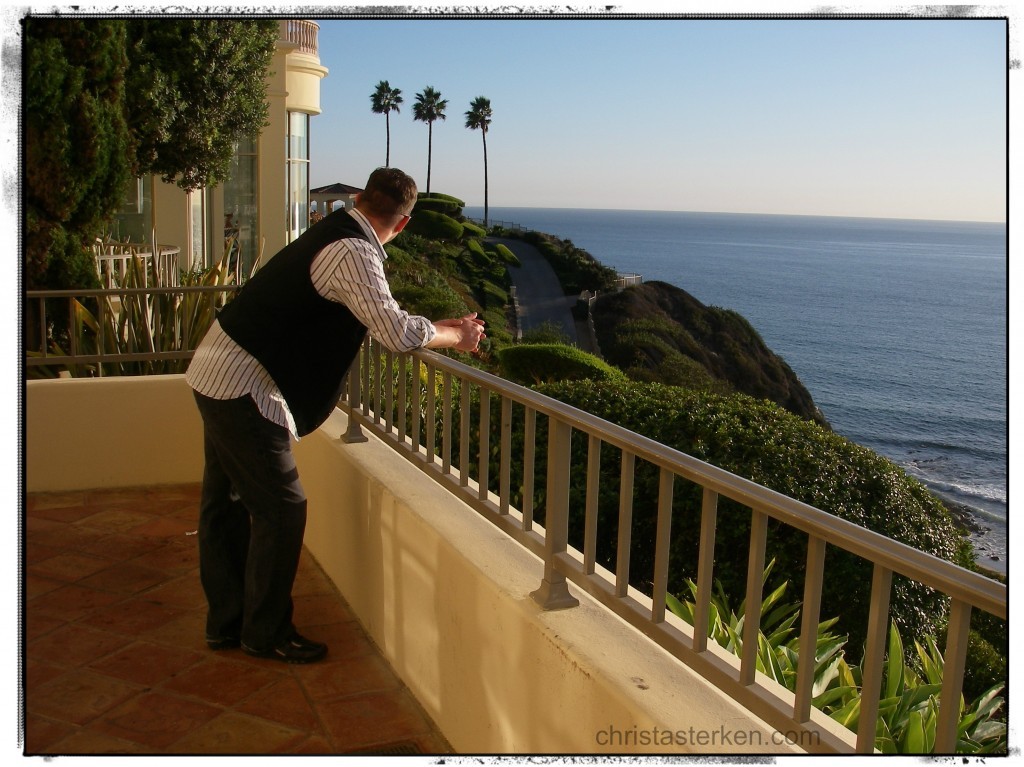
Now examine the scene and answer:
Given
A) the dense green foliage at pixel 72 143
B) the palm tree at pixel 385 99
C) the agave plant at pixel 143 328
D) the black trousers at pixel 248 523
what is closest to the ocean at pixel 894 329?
the black trousers at pixel 248 523

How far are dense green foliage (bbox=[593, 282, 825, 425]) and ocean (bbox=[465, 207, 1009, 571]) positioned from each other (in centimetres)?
547

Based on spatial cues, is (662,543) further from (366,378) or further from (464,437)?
(366,378)

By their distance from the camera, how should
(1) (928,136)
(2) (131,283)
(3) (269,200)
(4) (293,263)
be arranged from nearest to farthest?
(4) (293,263) → (2) (131,283) → (3) (269,200) → (1) (928,136)

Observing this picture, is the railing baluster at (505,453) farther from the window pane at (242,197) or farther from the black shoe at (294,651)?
the window pane at (242,197)

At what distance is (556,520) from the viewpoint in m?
2.56

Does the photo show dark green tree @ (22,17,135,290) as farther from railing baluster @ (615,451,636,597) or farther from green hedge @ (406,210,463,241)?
green hedge @ (406,210,463,241)

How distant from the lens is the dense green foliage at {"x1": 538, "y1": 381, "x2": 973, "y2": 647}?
→ 18.9 feet

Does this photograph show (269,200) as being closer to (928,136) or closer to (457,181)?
(457,181)

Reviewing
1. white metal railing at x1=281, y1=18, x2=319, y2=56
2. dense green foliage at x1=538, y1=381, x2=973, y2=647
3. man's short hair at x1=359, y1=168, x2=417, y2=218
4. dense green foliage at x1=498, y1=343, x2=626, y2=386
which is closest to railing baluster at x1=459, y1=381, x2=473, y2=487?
man's short hair at x1=359, y1=168, x2=417, y2=218

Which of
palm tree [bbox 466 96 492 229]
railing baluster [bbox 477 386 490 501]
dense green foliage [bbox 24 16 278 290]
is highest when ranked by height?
palm tree [bbox 466 96 492 229]

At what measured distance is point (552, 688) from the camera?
2361 mm

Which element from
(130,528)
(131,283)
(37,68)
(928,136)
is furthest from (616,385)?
(928,136)

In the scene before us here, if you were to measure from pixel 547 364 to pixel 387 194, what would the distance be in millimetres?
15247

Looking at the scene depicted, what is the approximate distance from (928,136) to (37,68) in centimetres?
8594
